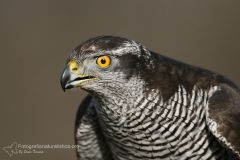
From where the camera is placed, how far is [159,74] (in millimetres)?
8898

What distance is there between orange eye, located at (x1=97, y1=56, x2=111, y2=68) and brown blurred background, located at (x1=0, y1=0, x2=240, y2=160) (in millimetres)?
9588

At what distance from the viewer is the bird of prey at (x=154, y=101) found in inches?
335

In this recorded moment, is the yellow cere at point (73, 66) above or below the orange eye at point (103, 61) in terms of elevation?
below

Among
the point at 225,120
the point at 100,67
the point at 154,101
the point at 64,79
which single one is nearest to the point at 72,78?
the point at 64,79

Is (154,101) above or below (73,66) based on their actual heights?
below

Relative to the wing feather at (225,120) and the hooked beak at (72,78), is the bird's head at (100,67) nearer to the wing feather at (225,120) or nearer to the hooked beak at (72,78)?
the hooked beak at (72,78)

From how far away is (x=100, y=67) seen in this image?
848cm

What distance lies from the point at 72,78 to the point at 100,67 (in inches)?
13.3

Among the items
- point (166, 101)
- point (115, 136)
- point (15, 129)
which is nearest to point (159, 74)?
point (166, 101)

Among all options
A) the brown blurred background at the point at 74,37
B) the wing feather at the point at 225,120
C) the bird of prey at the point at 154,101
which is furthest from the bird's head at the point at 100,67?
the brown blurred background at the point at 74,37

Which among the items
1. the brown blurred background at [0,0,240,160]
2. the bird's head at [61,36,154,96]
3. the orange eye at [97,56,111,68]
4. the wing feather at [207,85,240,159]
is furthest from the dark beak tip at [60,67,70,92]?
the brown blurred background at [0,0,240,160]

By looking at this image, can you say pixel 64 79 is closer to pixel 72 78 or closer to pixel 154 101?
pixel 72 78

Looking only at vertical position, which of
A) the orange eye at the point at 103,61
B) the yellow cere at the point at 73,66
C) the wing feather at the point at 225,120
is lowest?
the wing feather at the point at 225,120

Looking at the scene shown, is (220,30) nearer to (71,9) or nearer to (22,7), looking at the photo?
(71,9)
